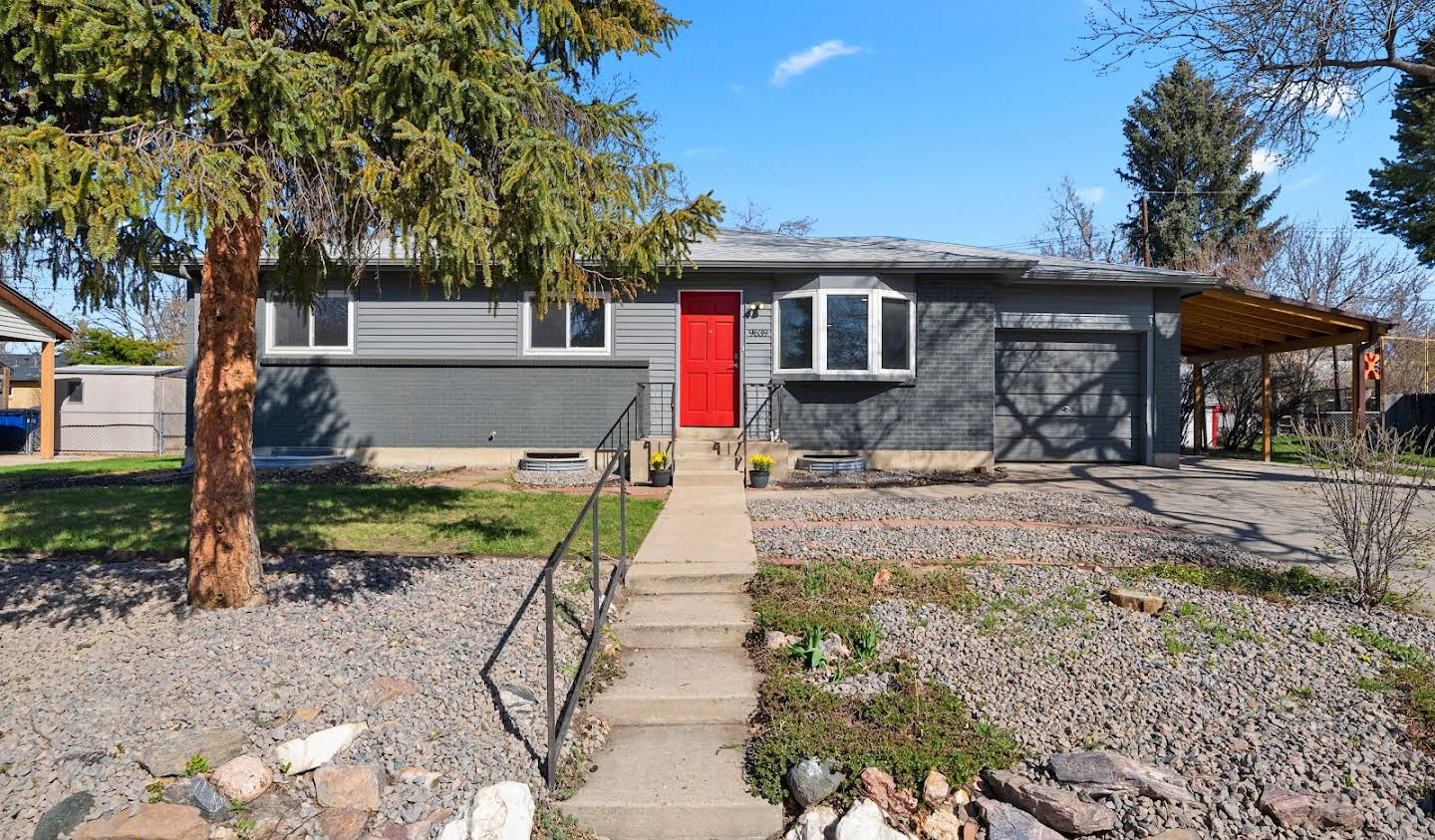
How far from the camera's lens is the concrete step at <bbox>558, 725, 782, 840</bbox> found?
304 centimetres

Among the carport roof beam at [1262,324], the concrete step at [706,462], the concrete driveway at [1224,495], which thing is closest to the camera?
the concrete driveway at [1224,495]

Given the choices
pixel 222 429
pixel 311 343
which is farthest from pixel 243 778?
pixel 311 343

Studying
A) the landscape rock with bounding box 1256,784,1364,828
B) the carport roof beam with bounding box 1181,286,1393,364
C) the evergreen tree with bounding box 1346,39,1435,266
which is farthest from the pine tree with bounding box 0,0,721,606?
the evergreen tree with bounding box 1346,39,1435,266

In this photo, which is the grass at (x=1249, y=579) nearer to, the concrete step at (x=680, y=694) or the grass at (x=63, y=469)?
the concrete step at (x=680, y=694)

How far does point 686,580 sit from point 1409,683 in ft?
12.6

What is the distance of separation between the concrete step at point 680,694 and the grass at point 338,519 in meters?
1.92

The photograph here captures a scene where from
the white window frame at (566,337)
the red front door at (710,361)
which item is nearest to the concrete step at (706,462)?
the red front door at (710,361)

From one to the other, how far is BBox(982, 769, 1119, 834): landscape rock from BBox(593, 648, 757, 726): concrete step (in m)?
1.18

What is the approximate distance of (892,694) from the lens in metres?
3.72

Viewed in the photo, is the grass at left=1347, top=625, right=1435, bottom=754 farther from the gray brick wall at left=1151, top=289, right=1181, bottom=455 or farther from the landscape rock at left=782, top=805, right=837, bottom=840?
the gray brick wall at left=1151, top=289, right=1181, bottom=455

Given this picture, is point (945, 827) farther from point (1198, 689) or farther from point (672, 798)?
point (1198, 689)

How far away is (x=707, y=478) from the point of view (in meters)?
9.39

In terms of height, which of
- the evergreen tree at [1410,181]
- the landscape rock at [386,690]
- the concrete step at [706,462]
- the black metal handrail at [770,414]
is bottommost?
the landscape rock at [386,690]

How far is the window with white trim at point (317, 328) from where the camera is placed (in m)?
11.2
